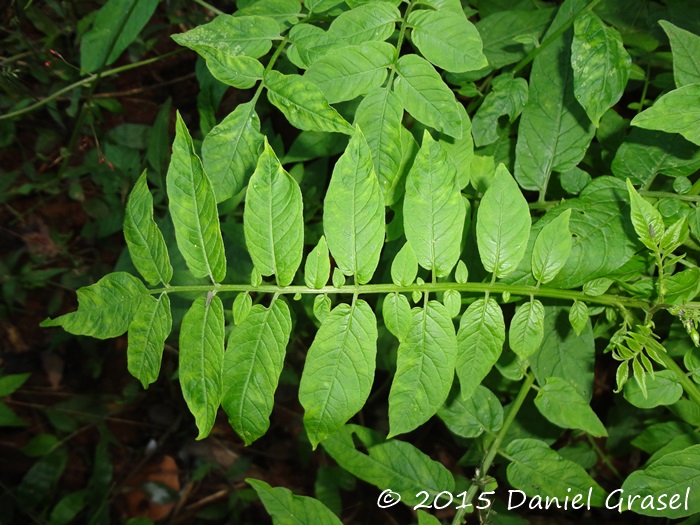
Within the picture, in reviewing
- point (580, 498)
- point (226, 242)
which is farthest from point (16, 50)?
point (580, 498)

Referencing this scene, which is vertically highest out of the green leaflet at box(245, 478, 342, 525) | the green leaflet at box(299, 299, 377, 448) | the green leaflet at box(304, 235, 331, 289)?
the green leaflet at box(304, 235, 331, 289)

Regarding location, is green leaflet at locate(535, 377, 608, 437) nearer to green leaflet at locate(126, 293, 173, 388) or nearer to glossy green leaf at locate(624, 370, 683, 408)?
glossy green leaf at locate(624, 370, 683, 408)

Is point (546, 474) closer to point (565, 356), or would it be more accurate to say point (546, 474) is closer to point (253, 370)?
point (565, 356)

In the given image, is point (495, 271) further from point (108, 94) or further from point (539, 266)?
point (108, 94)

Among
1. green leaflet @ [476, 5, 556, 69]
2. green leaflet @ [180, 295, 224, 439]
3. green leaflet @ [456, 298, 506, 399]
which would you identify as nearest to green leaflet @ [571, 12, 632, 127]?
green leaflet @ [476, 5, 556, 69]

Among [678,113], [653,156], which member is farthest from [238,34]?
[653,156]
